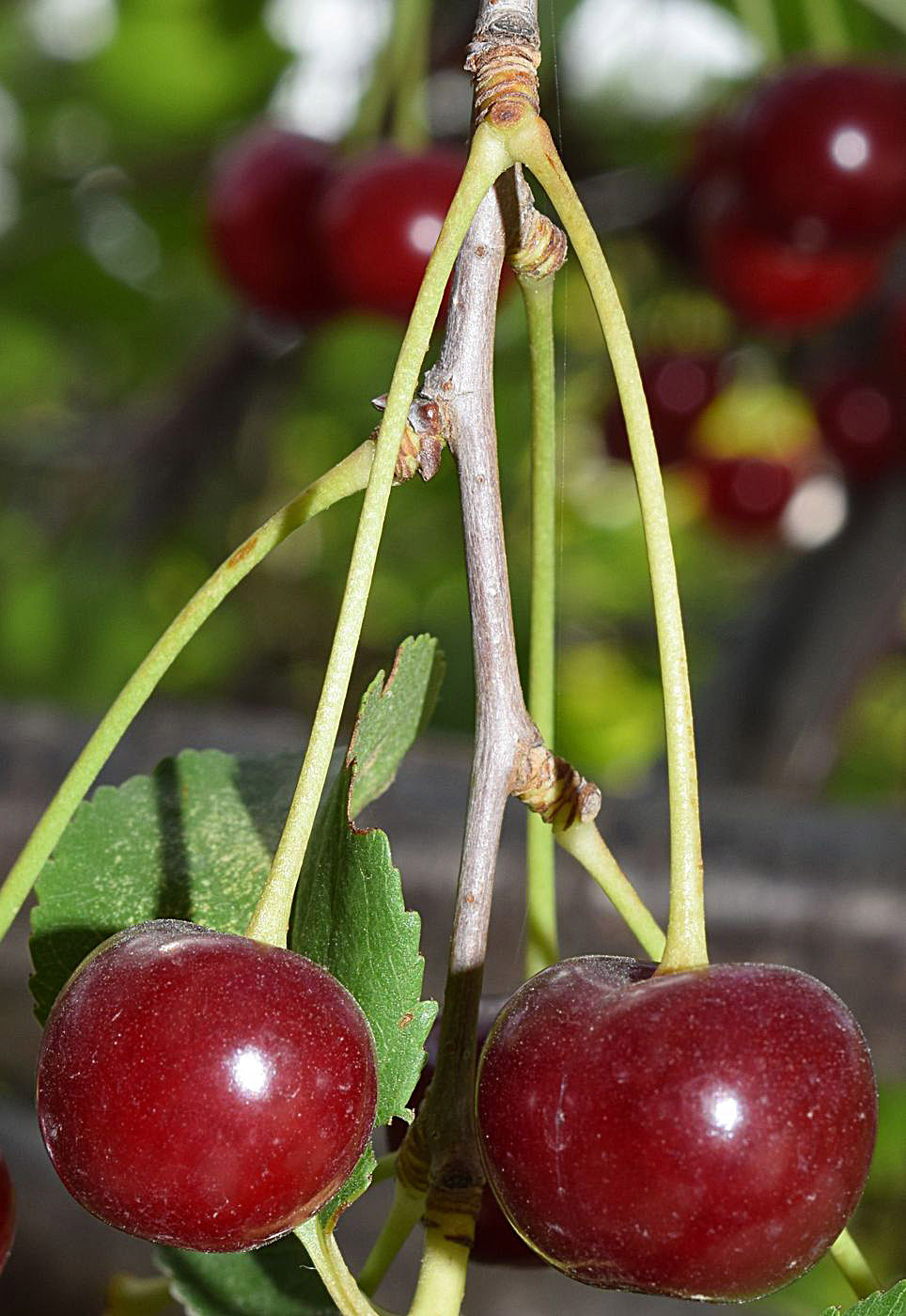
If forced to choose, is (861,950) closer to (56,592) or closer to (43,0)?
(56,592)

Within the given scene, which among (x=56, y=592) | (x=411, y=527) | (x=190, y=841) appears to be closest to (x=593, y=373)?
(x=411, y=527)

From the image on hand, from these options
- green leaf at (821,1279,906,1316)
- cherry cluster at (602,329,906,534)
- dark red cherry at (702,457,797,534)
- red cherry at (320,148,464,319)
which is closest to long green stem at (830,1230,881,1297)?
green leaf at (821,1279,906,1316)

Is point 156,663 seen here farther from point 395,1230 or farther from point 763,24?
point 763,24

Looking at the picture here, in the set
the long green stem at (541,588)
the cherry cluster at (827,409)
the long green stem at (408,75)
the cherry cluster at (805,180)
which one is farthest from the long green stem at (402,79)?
the long green stem at (541,588)

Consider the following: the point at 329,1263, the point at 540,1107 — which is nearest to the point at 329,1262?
the point at 329,1263

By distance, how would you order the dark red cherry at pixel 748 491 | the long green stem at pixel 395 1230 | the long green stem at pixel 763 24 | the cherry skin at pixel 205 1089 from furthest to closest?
the dark red cherry at pixel 748 491 → the long green stem at pixel 763 24 → the long green stem at pixel 395 1230 → the cherry skin at pixel 205 1089

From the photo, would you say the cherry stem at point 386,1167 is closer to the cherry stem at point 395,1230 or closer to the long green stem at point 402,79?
the cherry stem at point 395,1230
